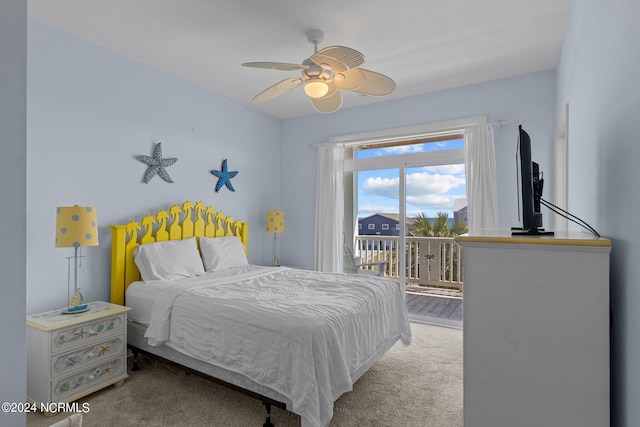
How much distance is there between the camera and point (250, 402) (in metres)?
2.32

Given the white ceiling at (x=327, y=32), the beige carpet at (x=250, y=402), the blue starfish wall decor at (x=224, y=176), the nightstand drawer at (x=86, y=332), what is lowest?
the beige carpet at (x=250, y=402)

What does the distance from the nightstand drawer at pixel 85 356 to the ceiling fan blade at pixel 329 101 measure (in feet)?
7.94

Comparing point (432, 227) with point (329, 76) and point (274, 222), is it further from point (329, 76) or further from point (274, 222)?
point (329, 76)

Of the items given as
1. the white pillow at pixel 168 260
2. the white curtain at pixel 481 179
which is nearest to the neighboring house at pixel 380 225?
the white curtain at pixel 481 179

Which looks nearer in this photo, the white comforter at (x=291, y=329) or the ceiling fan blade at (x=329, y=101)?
the white comforter at (x=291, y=329)

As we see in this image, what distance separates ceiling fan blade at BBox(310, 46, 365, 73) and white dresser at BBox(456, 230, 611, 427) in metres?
1.46

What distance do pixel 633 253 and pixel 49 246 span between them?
3.49m

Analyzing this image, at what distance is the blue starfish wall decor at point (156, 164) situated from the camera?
3375 millimetres

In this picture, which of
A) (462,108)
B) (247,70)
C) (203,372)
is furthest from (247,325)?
(462,108)

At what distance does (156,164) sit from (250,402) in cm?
242

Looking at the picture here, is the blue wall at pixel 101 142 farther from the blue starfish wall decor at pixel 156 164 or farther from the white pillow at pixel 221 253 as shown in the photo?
the white pillow at pixel 221 253

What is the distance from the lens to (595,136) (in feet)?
5.44

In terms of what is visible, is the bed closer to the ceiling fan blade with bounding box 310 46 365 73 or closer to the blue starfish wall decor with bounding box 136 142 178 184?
the blue starfish wall decor with bounding box 136 142 178 184

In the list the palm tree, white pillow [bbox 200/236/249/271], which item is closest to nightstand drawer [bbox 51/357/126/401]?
white pillow [bbox 200/236/249/271]
